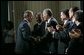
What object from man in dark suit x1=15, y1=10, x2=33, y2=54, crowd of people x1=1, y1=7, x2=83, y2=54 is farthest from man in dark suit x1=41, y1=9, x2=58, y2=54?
man in dark suit x1=15, y1=10, x2=33, y2=54

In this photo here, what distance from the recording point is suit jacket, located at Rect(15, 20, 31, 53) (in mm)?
3959

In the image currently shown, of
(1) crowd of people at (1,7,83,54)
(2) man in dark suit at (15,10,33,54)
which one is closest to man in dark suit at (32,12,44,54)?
(1) crowd of people at (1,7,83,54)

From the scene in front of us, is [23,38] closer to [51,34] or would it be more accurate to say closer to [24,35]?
[24,35]

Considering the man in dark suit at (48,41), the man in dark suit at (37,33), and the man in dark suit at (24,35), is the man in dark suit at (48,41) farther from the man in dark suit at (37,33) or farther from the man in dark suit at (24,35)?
the man in dark suit at (24,35)

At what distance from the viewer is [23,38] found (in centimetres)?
400

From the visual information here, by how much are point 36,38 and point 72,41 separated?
2.02ft

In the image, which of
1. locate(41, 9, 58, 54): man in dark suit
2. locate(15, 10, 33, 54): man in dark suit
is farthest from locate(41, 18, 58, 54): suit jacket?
locate(15, 10, 33, 54): man in dark suit

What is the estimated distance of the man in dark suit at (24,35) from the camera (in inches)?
155

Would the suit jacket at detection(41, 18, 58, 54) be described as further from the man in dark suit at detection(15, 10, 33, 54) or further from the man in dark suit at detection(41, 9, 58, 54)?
the man in dark suit at detection(15, 10, 33, 54)

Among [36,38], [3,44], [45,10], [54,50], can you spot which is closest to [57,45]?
[54,50]

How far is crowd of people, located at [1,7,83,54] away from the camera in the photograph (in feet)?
12.9

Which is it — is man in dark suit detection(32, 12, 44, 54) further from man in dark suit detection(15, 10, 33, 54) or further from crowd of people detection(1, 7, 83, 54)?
man in dark suit detection(15, 10, 33, 54)

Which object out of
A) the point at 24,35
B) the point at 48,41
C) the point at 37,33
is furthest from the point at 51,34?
the point at 24,35

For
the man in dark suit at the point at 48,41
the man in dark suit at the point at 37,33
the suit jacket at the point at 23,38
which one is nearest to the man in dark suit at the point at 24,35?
the suit jacket at the point at 23,38
